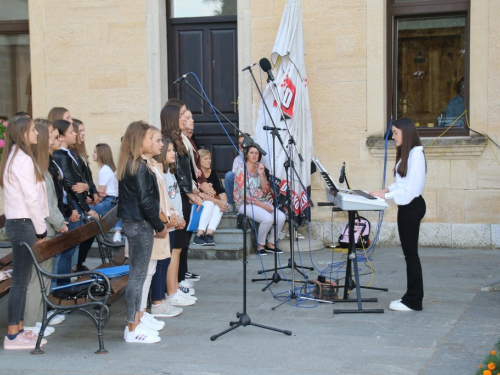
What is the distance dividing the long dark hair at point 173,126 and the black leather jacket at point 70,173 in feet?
3.90

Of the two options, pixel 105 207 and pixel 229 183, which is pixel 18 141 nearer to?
pixel 105 207

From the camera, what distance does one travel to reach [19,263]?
5.55m

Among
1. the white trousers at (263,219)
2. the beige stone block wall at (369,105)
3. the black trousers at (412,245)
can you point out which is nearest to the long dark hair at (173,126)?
the black trousers at (412,245)

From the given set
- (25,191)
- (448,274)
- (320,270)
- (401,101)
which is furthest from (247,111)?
(25,191)

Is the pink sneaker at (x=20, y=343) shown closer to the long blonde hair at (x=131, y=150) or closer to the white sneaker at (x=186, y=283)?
the long blonde hair at (x=131, y=150)

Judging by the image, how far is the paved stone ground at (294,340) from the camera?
4.96m

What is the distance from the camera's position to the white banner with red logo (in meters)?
9.70

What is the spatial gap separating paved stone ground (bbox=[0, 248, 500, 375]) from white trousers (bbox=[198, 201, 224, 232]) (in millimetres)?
1842

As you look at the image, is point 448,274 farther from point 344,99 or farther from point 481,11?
point 481,11

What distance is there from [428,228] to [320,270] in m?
2.18

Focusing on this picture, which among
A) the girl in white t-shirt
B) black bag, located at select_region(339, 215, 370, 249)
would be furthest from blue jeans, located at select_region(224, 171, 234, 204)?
black bag, located at select_region(339, 215, 370, 249)

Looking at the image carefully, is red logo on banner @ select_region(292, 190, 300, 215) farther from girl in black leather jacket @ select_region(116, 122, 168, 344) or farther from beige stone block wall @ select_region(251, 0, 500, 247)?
girl in black leather jacket @ select_region(116, 122, 168, 344)

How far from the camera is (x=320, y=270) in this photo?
8.42 metres

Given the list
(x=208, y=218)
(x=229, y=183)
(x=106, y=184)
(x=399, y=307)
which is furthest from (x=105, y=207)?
(x=399, y=307)
